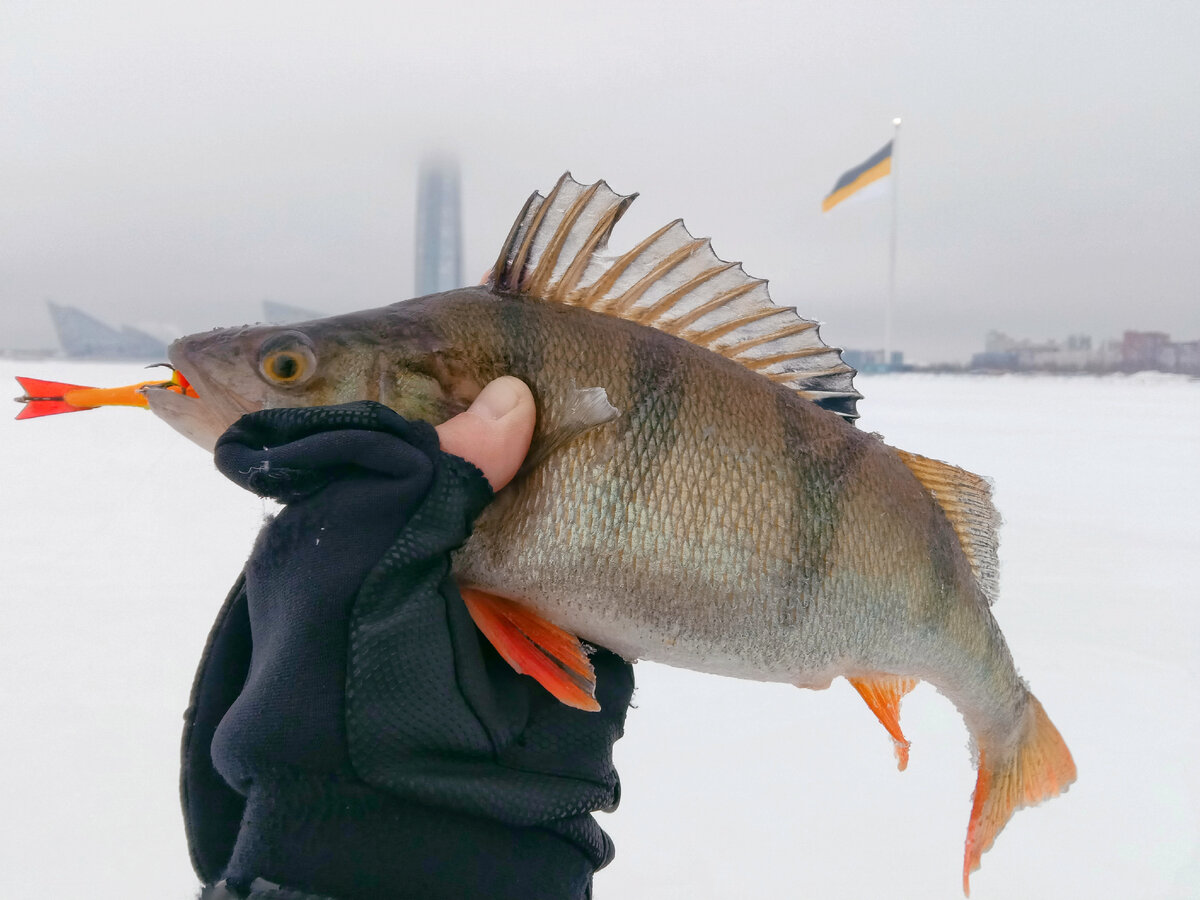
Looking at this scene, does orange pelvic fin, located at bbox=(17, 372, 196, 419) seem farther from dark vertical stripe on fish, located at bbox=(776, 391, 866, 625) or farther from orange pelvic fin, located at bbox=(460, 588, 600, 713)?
dark vertical stripe on fish, located at bbox=(776, 391, 866, 625)

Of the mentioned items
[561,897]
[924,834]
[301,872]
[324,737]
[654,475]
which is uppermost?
[654,475]

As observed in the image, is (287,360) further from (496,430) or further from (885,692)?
(885,692)

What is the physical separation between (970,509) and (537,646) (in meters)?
0.71

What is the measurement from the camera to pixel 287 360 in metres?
0.87

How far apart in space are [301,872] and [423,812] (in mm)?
124

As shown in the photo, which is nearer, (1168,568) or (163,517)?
(1168,568)

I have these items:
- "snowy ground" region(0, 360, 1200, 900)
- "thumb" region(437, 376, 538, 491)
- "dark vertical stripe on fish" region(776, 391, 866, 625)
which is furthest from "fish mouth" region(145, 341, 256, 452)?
"snowy ground" region(0, 360, 1200, 900)

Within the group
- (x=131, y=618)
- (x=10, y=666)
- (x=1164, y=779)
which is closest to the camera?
(x=1164, y=779)

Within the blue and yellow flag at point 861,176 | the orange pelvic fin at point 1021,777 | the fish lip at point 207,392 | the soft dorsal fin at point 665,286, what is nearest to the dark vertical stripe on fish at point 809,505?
the soft dorsal fin at point 665,286

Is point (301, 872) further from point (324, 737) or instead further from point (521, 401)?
point (521, 401)

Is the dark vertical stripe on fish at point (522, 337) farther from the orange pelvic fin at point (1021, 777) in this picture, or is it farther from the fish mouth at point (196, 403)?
the orange pelvic fin at point (1021, 777)

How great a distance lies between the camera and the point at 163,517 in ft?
10.3

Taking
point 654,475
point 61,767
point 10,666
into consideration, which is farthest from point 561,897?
point 10,666

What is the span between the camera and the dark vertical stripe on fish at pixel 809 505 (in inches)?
37.1
